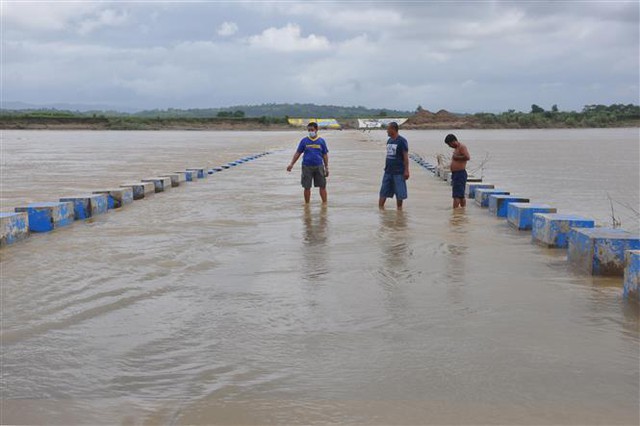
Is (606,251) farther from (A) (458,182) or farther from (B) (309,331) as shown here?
(A) (458,182)

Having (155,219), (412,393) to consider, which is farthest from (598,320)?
(155,219)

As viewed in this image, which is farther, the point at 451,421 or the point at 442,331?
the point at 442,331

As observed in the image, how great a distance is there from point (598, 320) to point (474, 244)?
348 centimetres

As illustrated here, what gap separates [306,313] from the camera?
546cm

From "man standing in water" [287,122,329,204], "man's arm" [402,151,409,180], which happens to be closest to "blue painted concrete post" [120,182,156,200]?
"man standing in water" [287,122,329,204]

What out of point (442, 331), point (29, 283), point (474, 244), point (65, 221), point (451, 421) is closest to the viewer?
point (451, 421)

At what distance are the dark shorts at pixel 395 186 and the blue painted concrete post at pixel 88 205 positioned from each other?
5086 mm

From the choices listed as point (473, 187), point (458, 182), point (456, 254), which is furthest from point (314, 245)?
point (473, 187)

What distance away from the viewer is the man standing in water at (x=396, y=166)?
38.0 ft

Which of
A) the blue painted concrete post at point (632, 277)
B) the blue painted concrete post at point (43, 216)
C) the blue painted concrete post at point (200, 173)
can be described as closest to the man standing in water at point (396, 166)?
the blue painted concrete post at point (43, 216)

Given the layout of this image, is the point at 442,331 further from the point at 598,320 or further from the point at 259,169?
the point at 259,169

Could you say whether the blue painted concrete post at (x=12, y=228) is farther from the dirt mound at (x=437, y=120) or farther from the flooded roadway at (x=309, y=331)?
the dirt mound at (x=437, y=120)

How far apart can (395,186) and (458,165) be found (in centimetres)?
116

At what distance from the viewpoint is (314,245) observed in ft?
28.0
